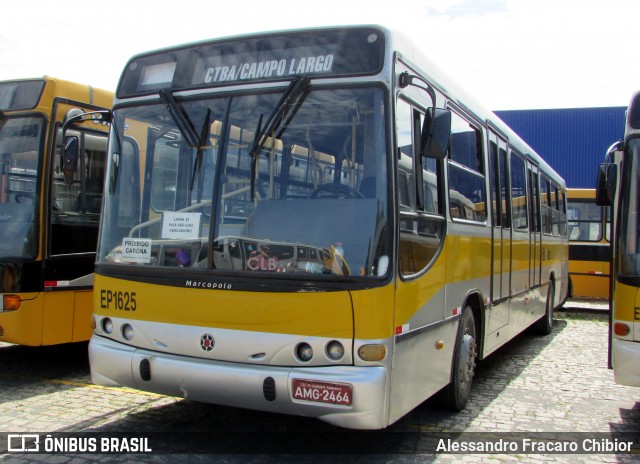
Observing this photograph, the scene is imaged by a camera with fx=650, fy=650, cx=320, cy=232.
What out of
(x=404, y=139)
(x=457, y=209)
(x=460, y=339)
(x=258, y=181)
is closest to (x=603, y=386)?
(x=460, y=339)

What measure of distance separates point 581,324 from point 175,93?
10.7 meters

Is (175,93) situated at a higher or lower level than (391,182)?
higher

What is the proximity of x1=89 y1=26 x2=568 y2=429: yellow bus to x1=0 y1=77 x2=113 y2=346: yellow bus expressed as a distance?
192 cm

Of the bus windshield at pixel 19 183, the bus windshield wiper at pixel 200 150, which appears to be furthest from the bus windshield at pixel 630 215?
the bus windshield at pixel 19 183

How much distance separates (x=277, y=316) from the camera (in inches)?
170

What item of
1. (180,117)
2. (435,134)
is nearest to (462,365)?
(435,134)

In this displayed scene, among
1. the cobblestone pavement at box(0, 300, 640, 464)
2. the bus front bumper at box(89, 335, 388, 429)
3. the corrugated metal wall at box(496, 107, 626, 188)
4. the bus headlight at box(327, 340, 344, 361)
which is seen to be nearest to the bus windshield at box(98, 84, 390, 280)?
the bus headlight at box(327, 340, 344, 361)

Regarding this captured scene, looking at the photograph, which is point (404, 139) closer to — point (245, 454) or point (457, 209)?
point (457, 209)

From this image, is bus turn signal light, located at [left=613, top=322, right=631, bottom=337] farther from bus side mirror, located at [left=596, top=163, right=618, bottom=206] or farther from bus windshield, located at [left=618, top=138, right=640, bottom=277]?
bus side mirror, located at [left=596, top=163, right=618, bottom=206]

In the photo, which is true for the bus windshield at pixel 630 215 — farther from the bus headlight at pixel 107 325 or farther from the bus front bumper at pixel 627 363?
the bus headlight at pixel 107 325

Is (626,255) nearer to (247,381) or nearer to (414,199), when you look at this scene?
(414,199)

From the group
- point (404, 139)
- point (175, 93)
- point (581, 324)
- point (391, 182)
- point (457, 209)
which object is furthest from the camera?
point (581, 324)

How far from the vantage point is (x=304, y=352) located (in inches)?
169

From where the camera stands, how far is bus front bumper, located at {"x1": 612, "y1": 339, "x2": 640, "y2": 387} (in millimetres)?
5133
